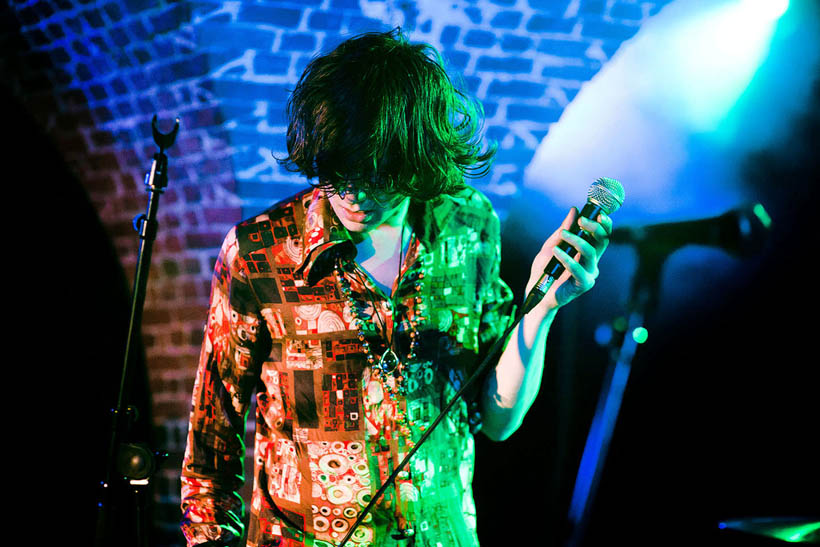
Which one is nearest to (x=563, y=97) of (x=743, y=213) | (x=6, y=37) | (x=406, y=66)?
(x=743, y=213)

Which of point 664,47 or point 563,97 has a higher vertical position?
point 664,47

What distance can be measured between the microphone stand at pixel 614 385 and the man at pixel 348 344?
0.57 metres

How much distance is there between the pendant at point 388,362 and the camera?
129cm

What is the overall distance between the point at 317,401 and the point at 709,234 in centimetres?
127

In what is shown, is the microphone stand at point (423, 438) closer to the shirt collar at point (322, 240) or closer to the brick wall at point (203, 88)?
the shirt collar at point (322, 240)

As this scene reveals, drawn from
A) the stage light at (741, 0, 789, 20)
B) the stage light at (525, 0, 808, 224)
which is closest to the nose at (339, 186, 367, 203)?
the stage light at (525, 0, 808, 224)

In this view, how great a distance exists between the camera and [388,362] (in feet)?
4.25

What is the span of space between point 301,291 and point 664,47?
1458 mm

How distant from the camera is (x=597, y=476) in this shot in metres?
1.95

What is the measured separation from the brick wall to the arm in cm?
82

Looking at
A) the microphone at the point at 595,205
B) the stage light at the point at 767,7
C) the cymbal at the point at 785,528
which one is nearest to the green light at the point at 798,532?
the cymbal at the point at 785,528

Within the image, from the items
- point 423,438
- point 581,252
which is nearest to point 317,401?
point 423,438

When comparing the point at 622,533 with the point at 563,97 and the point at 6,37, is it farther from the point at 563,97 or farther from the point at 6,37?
the point at 6,37

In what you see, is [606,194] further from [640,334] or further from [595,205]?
[640,334]
